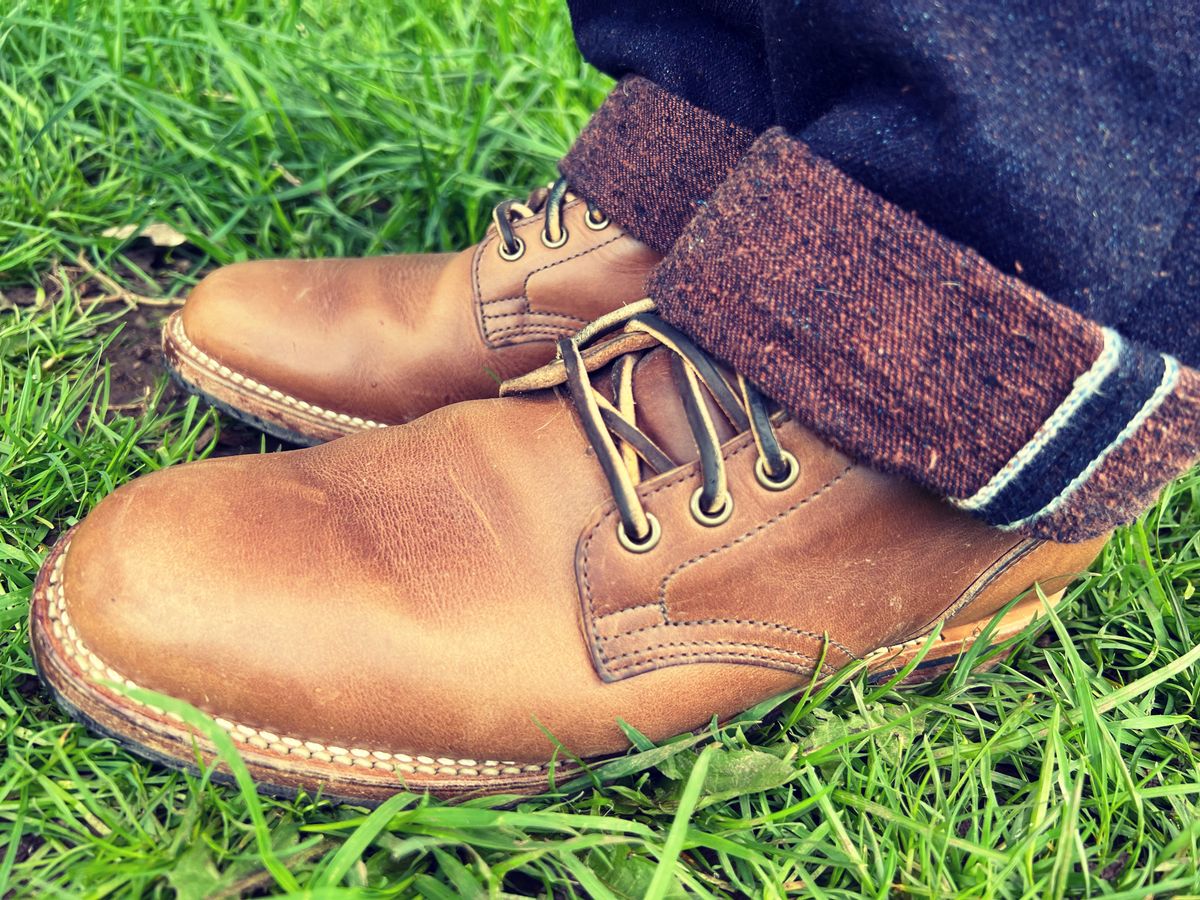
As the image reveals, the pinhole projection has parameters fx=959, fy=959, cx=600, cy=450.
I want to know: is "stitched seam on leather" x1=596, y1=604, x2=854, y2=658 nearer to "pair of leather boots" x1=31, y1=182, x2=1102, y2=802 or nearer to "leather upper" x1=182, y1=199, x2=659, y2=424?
"pair of leather boots" x1=31, y1=182, x2=1102, y2=802

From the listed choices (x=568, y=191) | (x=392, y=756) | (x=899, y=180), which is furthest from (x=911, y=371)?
(x=568, y=191)

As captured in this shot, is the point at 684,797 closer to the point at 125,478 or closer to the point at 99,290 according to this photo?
the point at 125,478

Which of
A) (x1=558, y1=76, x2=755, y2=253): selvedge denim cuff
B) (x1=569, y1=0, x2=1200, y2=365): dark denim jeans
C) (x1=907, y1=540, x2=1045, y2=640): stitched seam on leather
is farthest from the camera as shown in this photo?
(x1=558, y1=76, x2=755, y2=253): selvedge denim cuff

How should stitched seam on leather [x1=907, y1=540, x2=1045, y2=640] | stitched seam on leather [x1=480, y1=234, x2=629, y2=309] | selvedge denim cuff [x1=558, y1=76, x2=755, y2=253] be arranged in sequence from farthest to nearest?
stitched seam on leather [x1=480, y1=234, x2=629, y2=309] < selvedge denim cuff [x1=558, y1=76, x2=755, y2=253] < stitched seam on leather [x1=907, y1=540, x2=1045, y2=640]

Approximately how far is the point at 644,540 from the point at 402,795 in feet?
1.27

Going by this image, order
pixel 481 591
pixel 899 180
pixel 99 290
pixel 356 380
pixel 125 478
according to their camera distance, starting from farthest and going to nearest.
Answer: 1. pixel 99 290
2. pixel 356 380
3. pixel 125 478
4. pixel 481 591
5. pixel 899 180

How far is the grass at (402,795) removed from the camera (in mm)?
1045

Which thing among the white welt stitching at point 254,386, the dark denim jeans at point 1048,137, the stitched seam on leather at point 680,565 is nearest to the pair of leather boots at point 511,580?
the stitched seam on leather at point 680,565

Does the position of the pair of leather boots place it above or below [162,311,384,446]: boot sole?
above

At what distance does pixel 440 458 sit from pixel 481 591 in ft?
0.61

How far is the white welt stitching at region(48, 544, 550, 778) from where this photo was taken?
107 centimetres

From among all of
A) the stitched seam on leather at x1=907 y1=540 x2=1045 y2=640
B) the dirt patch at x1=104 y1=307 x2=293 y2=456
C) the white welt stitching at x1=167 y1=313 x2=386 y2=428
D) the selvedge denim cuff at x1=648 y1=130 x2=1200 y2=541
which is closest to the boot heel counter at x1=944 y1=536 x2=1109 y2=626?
the stitched seam on leather at x1=907 y1=540 x2=1045 y2=640

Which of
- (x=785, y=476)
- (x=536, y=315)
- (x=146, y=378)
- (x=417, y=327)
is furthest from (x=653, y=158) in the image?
(x=146, y=378)

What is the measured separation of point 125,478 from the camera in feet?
4.78
